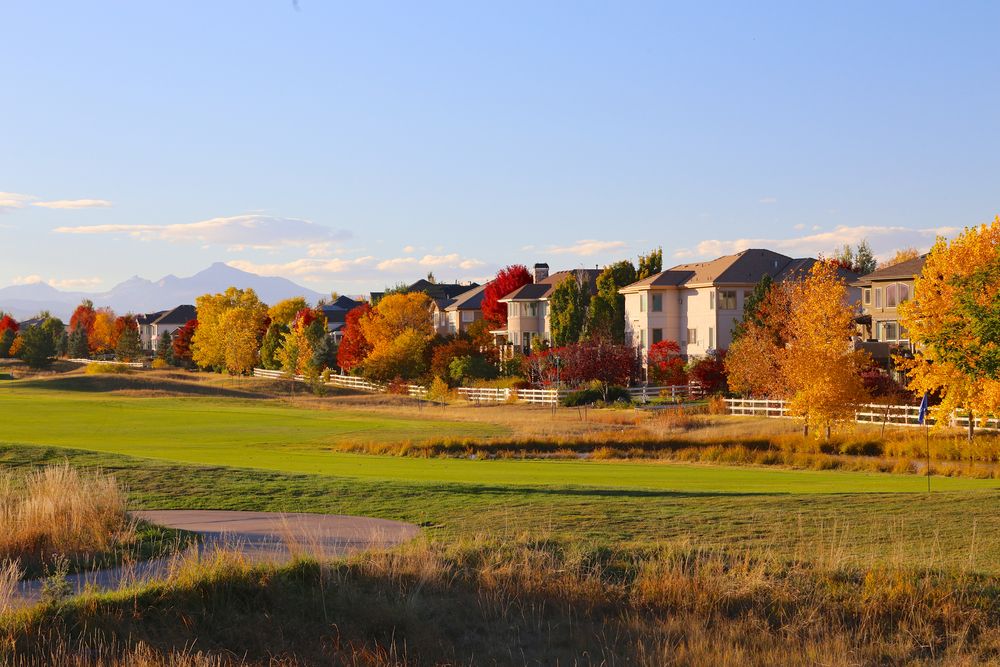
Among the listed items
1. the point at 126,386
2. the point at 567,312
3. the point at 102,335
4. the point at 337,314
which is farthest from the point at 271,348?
the point at 102,335

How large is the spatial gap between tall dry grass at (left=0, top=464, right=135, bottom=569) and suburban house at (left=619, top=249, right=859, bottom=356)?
59.5 m

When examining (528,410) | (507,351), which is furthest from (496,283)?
(528,410)

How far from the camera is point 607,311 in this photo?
270ft

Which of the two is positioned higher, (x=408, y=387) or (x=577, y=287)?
(x=577, y=287)

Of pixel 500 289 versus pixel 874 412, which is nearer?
pixel 874 412

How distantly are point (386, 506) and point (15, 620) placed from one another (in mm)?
8067

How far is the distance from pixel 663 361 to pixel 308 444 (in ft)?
122

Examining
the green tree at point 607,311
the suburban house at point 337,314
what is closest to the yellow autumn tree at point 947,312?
the green tree at point 607,311

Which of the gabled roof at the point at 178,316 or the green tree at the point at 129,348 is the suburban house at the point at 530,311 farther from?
the gabled roof at the point at 178,316

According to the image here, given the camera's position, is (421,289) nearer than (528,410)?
No

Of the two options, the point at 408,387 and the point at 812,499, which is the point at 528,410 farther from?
the point at 812,499

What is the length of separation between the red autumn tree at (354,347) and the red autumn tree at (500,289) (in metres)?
11.3

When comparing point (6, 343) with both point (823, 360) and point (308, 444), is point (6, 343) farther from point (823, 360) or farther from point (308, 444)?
point (823, 360)

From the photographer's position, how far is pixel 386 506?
A: 59.2 ft
